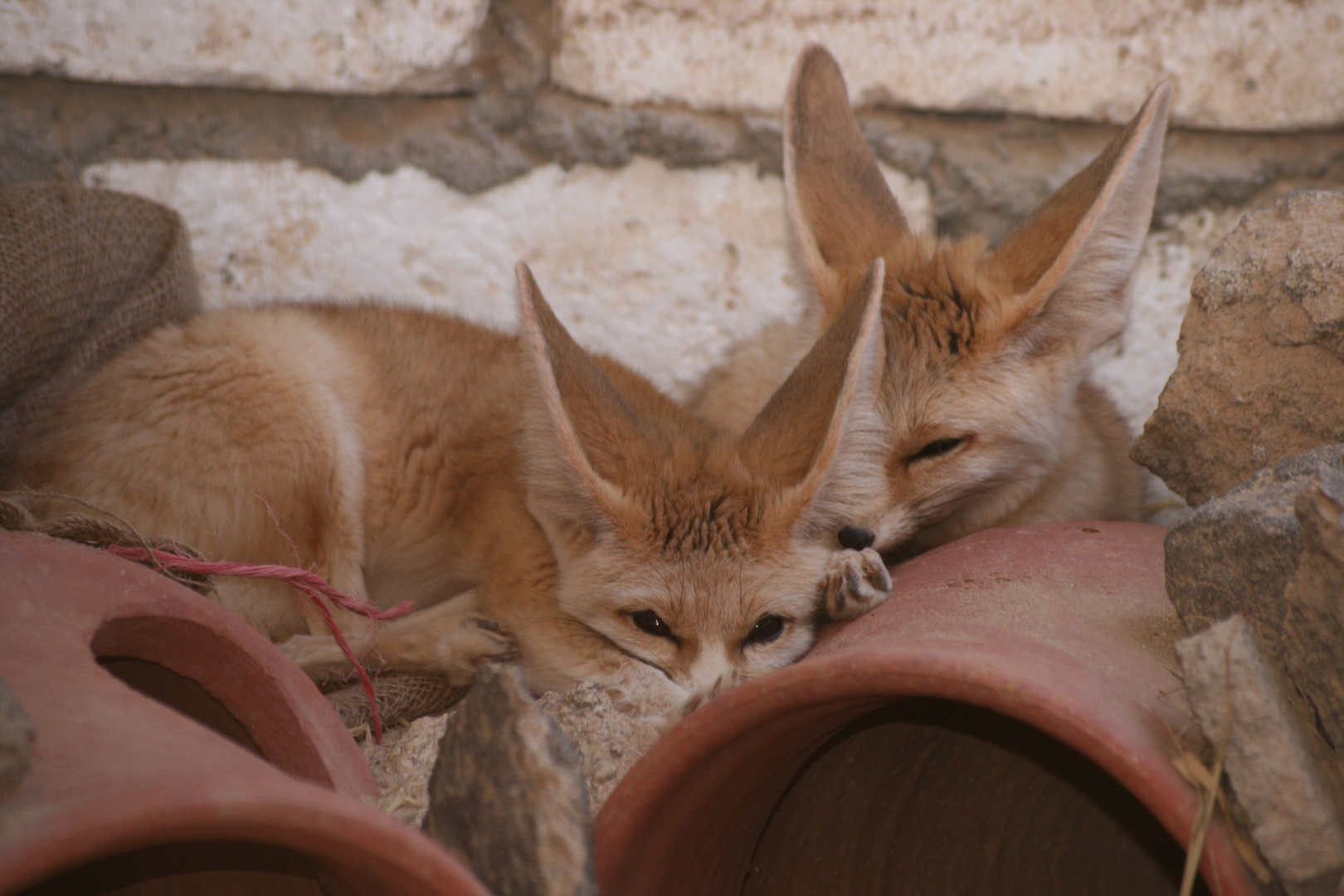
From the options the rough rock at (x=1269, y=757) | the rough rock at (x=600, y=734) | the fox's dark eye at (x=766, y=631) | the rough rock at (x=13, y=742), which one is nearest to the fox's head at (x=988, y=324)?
the fox's dark eye at (x=766, y=631)

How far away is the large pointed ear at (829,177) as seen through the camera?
2.63 metres

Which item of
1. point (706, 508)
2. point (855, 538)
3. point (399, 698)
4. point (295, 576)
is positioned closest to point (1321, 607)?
point (855, 538)

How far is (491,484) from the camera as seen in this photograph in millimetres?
2684

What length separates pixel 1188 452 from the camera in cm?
222

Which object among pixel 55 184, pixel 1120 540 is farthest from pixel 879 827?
pixel 55 184

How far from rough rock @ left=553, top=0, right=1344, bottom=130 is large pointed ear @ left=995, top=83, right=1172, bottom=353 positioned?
3.38ft

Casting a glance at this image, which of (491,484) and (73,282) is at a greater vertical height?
(73,282)

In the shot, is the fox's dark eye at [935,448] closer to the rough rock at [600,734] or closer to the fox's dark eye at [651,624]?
the fox's dark eye at [651,624]

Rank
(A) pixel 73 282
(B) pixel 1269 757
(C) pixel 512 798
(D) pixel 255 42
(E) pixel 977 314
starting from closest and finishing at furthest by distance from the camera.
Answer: (B) pixel 1269 757 < (C) pixel 512 798 < (E) pixel 977 314 < (A) pixel 73 282 < (D) pixel 255 42

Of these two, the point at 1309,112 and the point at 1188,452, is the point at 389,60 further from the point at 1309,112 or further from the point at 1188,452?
the point at 1309,112

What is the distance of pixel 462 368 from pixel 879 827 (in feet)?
5.19

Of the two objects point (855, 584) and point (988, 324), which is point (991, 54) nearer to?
point (988, 324)

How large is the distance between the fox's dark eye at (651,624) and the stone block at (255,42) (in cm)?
185

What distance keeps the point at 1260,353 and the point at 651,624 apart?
4.29 ft
